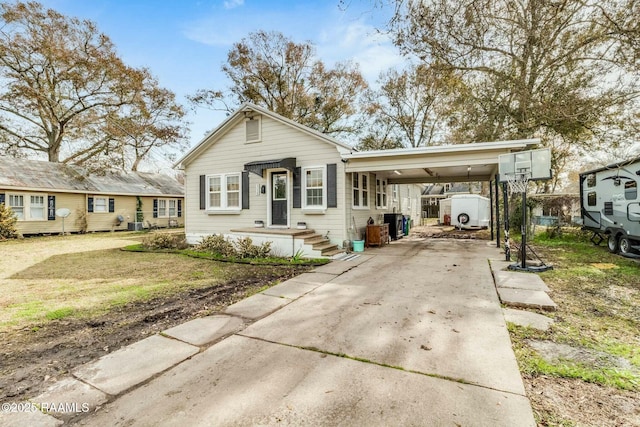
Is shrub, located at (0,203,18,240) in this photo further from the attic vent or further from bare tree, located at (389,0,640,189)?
bare tree, located at (389,0,640,189)

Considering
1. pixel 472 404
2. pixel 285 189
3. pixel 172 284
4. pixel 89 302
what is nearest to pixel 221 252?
pixel 285 189

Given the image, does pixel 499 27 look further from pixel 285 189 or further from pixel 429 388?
pixel 429 388

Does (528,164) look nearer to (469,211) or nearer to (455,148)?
(455,148)

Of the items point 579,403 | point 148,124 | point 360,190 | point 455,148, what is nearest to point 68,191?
point 148,124

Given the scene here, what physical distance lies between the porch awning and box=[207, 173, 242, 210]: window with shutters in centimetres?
114

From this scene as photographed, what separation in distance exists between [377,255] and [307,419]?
6916mm

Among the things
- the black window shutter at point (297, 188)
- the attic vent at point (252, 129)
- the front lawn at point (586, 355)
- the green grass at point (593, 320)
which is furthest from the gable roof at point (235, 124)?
the front lawn at point (586, 355)

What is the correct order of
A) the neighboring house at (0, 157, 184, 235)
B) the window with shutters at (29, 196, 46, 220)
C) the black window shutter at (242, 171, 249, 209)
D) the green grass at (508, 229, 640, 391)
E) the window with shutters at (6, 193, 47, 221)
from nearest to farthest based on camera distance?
the green grass at (508, 229, 640, 391), the black window shutter at (242, 171, 249, 209), the window with shutters at (6, 193, 47, 221), the neighboring house at (0, 157, 184, 235), the window with shutters at (29, 196, 46, 220)

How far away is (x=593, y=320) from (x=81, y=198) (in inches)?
870

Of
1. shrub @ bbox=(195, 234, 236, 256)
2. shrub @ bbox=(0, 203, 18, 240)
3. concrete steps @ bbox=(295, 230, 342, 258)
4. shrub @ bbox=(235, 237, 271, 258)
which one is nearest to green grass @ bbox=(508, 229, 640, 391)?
concrete steps @ bbox=(295, 230, 342, 258)

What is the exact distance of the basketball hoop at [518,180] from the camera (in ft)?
22.2

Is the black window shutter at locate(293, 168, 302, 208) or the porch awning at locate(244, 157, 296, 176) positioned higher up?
the porch awning at locate(244, 157, 296, 176)

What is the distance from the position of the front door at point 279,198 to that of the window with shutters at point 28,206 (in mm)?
13765

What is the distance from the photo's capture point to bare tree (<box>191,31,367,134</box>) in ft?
68.5
